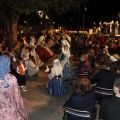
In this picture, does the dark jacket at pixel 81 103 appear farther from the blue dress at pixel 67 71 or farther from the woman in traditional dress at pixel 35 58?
the woman in traditional dress at pixel 35 58

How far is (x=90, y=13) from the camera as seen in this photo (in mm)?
41844

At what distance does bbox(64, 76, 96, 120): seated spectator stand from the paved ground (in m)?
2.06

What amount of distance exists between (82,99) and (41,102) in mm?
3313

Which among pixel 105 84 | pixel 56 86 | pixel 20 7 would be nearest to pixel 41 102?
pixel 56 86

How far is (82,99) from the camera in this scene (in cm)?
503

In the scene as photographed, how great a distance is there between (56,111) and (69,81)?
3.03m

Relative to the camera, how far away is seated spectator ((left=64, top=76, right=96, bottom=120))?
5.01 metres

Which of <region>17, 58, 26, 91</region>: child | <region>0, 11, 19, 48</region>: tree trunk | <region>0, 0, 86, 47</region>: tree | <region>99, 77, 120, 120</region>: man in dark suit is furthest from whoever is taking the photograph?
<region>0, 11, 19, 48</region>: tree trunk

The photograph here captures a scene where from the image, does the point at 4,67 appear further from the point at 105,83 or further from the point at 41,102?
the point at 41,102

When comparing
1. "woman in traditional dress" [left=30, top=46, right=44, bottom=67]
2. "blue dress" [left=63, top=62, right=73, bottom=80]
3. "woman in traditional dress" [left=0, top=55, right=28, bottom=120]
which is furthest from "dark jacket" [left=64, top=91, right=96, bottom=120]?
"woman in traditional dress" [left=30, top=46, right=44, bottom=67]

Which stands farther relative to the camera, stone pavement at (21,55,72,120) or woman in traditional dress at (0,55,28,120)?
stone pavement at (21,55,72,120)

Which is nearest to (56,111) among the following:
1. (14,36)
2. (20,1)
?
(20,1)

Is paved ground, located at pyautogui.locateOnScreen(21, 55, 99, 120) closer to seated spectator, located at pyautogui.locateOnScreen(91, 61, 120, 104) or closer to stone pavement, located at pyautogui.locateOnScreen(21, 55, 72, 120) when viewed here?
stone pavement, located at pyautogui.locateOnScreen(21, 55, 72, 120)

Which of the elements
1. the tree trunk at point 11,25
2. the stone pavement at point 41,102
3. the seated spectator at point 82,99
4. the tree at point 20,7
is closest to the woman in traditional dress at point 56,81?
the stone pavement at point 41,102
